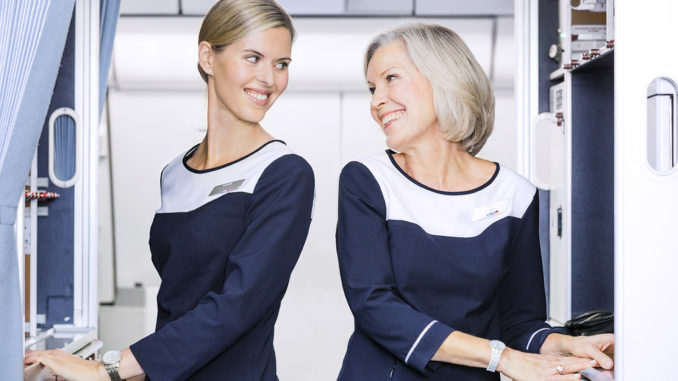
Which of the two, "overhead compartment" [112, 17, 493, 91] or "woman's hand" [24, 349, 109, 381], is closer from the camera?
"woman's hand" [24, 349, 109, 381]

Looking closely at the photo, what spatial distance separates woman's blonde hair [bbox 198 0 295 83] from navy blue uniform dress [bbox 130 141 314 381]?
35cm

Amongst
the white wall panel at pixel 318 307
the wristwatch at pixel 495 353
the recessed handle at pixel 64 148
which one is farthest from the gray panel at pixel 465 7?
the wristwatch at pixel 495 353

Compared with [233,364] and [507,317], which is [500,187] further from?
[233,364]

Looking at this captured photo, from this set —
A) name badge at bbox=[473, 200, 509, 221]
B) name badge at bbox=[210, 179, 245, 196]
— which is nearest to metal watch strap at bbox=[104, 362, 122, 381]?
name badge at bbox=[210, 179, 245, 196]

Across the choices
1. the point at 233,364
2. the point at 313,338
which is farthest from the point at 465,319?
the point at 313,338

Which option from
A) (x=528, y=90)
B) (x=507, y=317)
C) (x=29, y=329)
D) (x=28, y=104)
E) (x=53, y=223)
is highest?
(x=528, y=90)

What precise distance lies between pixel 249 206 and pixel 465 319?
2.21 feet

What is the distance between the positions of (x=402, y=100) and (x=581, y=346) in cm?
80

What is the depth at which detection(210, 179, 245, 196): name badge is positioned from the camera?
81.0 inches

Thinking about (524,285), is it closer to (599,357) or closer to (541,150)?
(599,357)

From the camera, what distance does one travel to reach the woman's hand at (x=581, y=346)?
1794 millimetres

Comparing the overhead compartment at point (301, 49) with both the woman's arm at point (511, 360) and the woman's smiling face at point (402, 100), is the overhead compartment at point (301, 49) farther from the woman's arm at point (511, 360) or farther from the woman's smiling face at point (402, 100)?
the woman's arm at point (511, 360)

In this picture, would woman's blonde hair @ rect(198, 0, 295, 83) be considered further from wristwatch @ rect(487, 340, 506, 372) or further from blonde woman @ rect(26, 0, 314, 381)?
wristwatch @ rect(487, 340, 506, 372)

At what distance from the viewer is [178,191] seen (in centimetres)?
223
